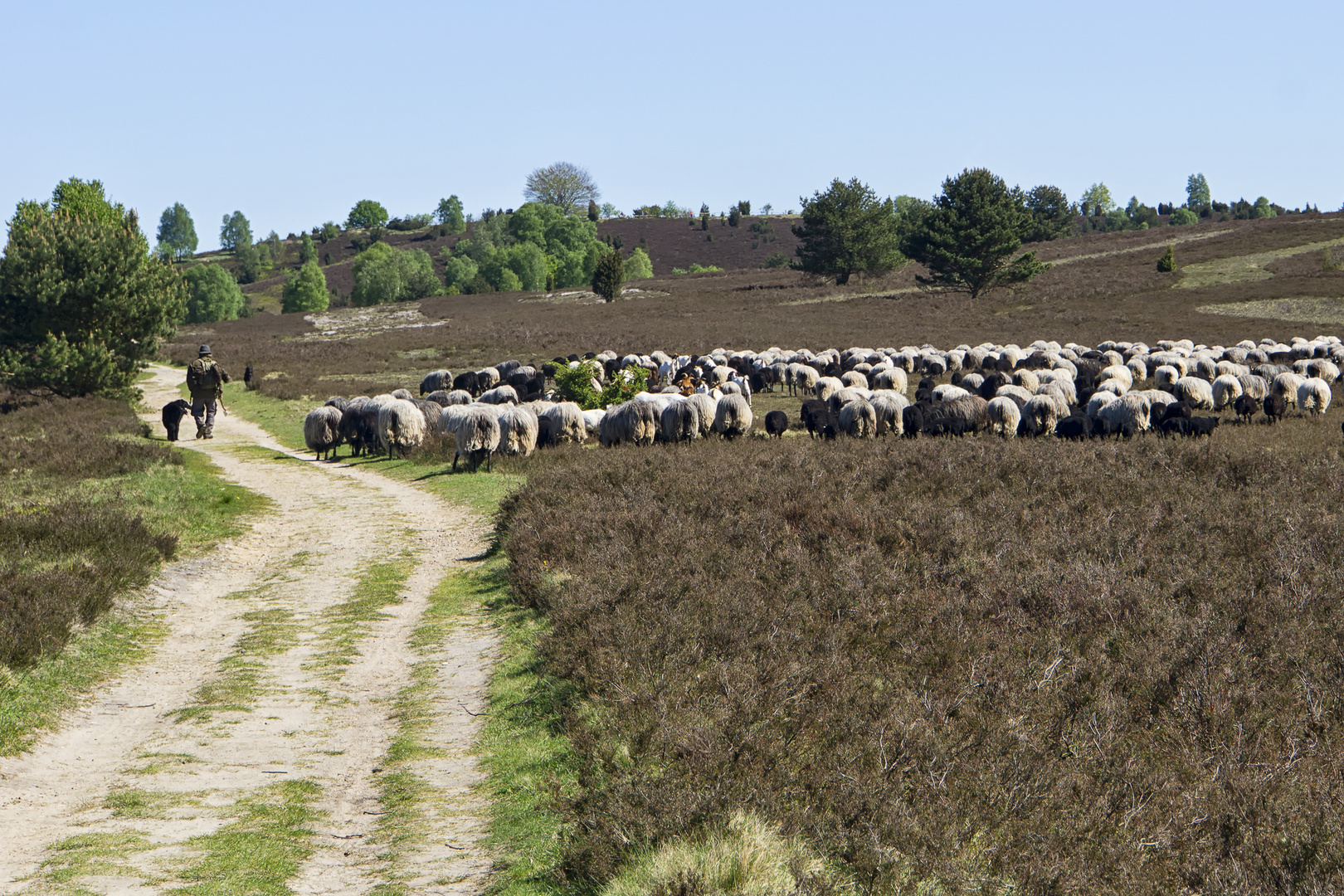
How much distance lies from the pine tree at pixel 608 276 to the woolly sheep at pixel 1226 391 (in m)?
71.4

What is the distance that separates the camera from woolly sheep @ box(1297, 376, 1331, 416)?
30.2 m

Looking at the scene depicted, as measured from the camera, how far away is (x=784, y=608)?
10.2 metres

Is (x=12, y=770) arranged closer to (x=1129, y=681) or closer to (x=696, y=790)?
(x=696, y=790)

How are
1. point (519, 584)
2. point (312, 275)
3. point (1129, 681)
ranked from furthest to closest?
1. point (312, 275)
2. point (519, 584)
3. point (1129, 681)

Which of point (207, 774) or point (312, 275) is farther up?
point (312, 275)

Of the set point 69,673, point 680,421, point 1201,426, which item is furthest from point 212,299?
point 69,673

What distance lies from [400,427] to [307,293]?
113056mm

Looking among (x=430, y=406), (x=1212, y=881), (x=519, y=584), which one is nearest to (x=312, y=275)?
(x=430, y=406)

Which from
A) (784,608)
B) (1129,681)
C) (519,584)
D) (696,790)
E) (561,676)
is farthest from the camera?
(519,584)

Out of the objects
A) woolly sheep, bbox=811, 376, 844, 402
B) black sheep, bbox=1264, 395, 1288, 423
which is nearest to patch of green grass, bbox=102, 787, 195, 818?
black sheep, bbox=1264, 395, 1288, 423

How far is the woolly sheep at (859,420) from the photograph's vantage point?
2734 cm

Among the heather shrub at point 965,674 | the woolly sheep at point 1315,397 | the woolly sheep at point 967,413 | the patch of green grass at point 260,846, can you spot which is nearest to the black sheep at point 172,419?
the heather shrub at point 965,674

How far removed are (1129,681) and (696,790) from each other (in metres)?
4.13

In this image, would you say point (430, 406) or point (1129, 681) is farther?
point (430, 406)
